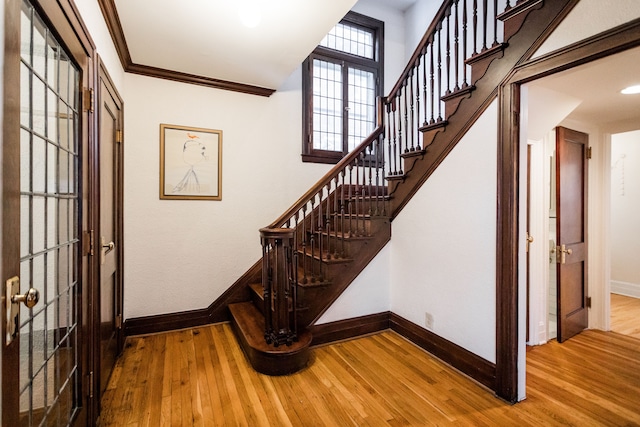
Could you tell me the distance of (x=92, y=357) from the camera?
1695mm

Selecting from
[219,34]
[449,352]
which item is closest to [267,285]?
[449,352]

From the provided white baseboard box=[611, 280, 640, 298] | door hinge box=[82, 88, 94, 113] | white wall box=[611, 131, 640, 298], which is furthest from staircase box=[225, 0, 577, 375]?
white baseboard box=[611, 280, 640, 298]

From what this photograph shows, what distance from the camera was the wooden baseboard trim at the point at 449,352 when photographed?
6.93 feet

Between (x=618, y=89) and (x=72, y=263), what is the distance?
3.55 m

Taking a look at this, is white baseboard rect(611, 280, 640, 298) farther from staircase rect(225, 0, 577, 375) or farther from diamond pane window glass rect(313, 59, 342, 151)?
→ diamond pane window glass rect(313, 59, 342, 151)

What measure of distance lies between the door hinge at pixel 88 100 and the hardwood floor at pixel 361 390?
1779mm

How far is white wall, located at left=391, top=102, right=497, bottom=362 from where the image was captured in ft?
6.98

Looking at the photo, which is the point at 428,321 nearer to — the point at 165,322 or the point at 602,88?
the point at 602,88

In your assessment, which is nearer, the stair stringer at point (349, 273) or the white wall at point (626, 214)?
the stair stringer at point (349, 273)

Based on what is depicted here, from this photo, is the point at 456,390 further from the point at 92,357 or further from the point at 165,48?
the point at 165,48

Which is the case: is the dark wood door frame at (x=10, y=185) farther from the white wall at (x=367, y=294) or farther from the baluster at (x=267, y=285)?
the white wall at (x=367, y=294)

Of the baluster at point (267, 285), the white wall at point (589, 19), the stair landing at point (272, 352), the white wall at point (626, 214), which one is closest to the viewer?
the white wall at point (589, 19)

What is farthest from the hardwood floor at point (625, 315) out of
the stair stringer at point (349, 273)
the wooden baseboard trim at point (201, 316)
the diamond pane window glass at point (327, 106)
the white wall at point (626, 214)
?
the wooden baseboard trim at point (201, 316)

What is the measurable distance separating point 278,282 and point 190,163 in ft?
5.46
